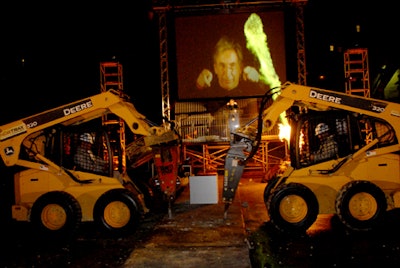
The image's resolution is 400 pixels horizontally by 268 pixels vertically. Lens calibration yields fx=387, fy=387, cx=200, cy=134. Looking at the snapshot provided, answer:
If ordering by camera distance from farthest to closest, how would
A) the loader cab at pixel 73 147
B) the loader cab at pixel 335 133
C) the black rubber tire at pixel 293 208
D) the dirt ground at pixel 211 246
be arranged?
the loader cab at pixel 73 147 < the loader cab at pixel 335 133 < the black rubber tire at pixel 293 208 < the dirt ground at pixel 211 246

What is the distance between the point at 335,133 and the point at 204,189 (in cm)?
417

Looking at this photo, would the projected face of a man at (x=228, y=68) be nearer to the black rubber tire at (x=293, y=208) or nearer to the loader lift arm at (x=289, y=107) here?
the loader lift arm at (x=289, y=107)

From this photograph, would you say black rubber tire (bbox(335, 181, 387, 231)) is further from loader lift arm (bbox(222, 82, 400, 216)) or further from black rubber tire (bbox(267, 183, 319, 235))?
loader lift arm (bbox(222, 82, 400, 216))

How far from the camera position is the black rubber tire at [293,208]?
287 inches

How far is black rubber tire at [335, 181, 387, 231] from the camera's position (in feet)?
23.2

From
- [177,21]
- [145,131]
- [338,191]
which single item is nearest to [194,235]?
[145,131]

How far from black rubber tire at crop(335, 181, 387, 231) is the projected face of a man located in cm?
1095

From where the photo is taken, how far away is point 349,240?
6855 millimetres

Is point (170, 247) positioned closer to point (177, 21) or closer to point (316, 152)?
point (316, 152)

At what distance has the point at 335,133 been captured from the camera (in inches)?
304

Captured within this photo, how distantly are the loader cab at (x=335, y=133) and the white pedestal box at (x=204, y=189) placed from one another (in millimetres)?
3248

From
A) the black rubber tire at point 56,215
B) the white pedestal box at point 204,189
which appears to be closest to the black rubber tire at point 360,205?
the white pedestal box at point 204,189

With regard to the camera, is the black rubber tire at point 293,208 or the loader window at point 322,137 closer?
the black rubber tire at point 293,208

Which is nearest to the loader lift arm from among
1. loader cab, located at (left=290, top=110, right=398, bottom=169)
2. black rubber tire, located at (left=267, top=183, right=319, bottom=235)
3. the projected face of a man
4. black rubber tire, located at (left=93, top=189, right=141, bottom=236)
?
loader cab, located at (left=290, top=110, right=398, bottom=169)
